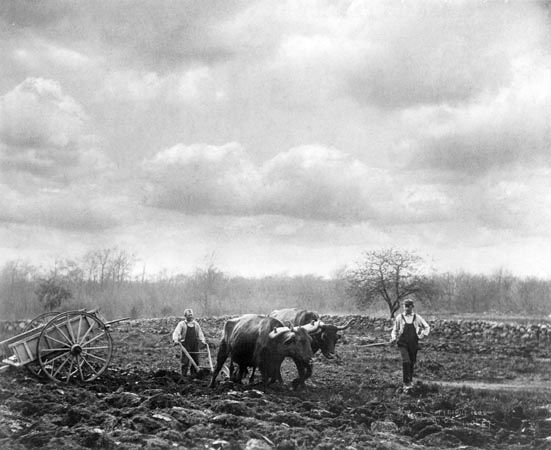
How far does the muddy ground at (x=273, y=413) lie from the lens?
7203mm

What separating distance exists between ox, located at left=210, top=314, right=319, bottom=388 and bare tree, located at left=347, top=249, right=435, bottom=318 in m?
10.7

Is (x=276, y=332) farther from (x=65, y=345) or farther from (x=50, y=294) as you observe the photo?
(x=50, y=294)

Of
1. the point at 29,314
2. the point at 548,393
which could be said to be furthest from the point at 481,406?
the point at 29,314

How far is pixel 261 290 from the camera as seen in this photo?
1227 inches

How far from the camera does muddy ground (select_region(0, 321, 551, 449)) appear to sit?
7.20 m

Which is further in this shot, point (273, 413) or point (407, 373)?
point (407, 373)

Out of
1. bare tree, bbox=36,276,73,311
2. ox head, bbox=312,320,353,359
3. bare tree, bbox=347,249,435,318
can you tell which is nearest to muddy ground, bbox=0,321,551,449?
ox head, bbox=312,320,353,359

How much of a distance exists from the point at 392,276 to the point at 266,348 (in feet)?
38.8

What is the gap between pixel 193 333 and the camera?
12383 mm

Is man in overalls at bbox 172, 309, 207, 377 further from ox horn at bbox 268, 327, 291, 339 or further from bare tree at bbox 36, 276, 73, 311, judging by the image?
bare tree at bbox 36, 276, 73, 311

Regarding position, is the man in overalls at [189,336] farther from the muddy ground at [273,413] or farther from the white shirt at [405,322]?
the white shirt at [405,322]

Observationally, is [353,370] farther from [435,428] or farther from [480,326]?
[480,326]

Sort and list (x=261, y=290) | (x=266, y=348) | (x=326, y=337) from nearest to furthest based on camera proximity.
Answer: (x=266, y=348)
(x=326, y=337)
(x=261, y=290)

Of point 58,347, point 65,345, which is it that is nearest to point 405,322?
point 65,345
